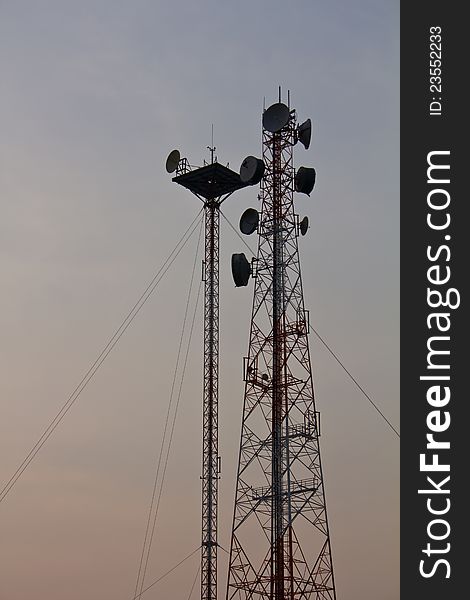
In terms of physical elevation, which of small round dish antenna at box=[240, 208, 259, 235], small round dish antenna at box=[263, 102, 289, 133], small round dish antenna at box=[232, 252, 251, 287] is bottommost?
small round dish antenna at box=[232, 252, 251, 287]

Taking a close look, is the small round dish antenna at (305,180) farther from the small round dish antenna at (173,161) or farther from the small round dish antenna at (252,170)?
the small round dish antenna at (173,161)

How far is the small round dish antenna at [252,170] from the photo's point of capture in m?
63.3

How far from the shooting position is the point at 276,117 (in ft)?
209

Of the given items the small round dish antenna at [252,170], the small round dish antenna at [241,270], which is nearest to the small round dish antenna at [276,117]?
the small round dish antenna at [252,170]

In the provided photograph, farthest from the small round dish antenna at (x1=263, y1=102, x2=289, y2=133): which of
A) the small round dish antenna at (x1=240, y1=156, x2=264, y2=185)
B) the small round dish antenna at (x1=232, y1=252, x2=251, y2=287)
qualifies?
the small round dish antenna at (x1=232, y1=252, x2=251, y2=287)

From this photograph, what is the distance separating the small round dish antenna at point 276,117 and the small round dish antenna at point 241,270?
8.15 m

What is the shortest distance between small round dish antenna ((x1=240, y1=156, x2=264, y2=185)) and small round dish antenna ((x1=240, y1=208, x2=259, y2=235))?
221 cm

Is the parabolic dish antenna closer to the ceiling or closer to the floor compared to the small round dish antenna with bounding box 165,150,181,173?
closer to the floor

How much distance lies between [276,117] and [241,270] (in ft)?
31.8

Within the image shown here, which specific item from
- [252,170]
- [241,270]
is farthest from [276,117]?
[241,270]

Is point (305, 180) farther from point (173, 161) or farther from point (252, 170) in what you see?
point (173, 161)

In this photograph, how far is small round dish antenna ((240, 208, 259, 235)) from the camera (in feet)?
213

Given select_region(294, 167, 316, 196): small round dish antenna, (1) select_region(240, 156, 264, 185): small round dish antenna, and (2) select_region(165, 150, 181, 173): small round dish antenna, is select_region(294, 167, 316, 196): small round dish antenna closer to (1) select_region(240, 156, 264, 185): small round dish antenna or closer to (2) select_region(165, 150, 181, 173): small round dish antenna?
(1) select_region(240, 156, 264, 185): small round dish antenna

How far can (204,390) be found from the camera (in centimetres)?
7012
